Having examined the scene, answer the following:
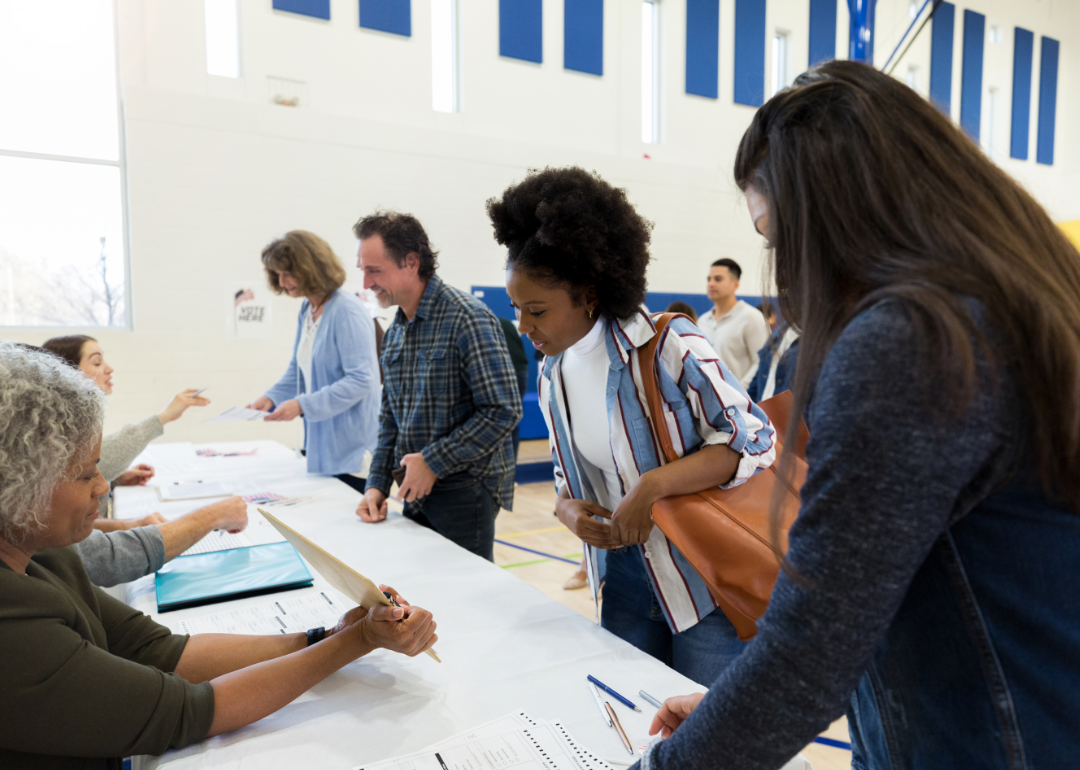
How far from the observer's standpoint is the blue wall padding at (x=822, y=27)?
8.07 m

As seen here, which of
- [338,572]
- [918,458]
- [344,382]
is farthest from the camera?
[344,382]

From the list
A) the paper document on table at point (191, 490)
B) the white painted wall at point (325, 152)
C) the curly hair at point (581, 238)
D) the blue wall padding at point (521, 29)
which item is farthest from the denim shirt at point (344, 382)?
the blue wall padding at point (521, 29)

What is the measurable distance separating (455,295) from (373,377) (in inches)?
31.9

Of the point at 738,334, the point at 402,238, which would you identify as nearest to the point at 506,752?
the point at 402,238

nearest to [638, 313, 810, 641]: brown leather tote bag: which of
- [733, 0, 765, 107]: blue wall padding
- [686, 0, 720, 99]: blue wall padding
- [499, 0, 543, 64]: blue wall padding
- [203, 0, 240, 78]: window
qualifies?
[203, 0, 240, 78]: window

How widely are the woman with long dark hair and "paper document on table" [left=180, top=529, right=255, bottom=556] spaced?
4.84ft

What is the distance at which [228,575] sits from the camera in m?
1.53

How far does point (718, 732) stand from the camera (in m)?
0.52

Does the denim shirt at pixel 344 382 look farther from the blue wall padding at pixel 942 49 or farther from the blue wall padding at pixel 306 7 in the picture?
the blue wall padding at pixel 942 49

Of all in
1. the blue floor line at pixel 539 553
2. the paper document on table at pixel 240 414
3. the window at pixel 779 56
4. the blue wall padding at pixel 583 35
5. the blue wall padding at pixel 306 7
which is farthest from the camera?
the window at pixel 779 56

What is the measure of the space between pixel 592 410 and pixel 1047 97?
12.0 meters

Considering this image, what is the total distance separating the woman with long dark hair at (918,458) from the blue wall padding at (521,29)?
21.2 ft

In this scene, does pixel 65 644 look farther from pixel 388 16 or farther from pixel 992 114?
pixel 992 114

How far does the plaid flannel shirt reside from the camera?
1.92 m
